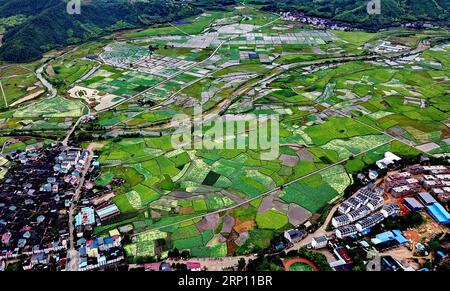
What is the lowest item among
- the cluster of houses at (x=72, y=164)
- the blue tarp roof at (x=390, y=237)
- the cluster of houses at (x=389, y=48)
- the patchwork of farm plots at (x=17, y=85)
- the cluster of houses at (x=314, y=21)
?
the blue tarp roof at (x=390, y=237)

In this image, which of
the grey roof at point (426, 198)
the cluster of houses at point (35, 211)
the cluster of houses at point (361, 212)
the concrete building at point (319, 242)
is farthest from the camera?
the grey roof at point (426, 198)

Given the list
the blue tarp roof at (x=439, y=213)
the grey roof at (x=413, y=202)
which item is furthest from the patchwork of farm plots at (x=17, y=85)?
the blue tarp roof at (x=439, y=213)

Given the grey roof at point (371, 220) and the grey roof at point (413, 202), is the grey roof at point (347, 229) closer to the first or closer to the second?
the grey roof at point (371, 220)

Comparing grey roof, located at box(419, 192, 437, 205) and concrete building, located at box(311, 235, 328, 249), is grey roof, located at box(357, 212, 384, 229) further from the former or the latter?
grey roof, located at box(419, 192, 437, 205)

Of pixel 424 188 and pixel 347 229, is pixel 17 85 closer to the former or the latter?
pixel 347 229

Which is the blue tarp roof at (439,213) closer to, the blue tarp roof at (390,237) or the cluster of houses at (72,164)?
the blue tarp roof at (390,237)

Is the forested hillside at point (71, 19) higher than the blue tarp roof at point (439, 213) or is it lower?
higher

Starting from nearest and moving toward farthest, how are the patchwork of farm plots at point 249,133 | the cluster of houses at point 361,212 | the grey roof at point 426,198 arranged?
the cluster of houses at point 361,212 → the patchwork of farm plots at point 249,133 → the grey roof at point 426,198

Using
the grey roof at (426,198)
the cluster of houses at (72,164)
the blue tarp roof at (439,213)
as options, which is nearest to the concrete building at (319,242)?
the blue tarp roof at (439,213)

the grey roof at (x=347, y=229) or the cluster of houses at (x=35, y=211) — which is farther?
the grey roof at (x=347, y=229)

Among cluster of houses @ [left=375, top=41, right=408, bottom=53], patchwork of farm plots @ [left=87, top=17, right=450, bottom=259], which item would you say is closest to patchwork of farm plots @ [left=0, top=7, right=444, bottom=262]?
patchwork of farm plots @ [left=87, top=17, right=450, bottom=259]
